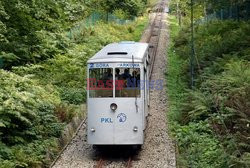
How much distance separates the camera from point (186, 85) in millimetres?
24062

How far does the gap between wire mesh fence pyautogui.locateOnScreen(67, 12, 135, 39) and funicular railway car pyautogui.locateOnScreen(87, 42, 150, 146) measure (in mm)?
16469

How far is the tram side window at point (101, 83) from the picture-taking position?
14.2 m

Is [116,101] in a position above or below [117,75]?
below

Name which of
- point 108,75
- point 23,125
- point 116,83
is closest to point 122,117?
point 116,83

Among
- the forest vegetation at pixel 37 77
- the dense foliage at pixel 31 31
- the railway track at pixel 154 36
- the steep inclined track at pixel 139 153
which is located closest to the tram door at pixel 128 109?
the steep inclined track at pixel 139 153

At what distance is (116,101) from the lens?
45.9 feet

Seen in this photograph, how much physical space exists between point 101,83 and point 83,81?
28.2ft

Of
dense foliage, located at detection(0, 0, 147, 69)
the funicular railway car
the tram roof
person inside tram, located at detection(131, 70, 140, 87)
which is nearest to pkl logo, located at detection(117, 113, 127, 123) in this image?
the funicular railway car

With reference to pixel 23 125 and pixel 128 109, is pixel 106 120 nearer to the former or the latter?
pixel 128 109

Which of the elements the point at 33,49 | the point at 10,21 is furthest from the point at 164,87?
the point at 10,21

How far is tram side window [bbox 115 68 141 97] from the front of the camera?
1412 centimetres

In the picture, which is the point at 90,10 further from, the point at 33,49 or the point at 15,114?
the point at 15,114

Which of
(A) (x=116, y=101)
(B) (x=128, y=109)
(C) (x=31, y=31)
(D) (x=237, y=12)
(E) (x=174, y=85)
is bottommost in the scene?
(B) (x=128, y=109)

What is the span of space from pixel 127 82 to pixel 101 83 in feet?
2.65
